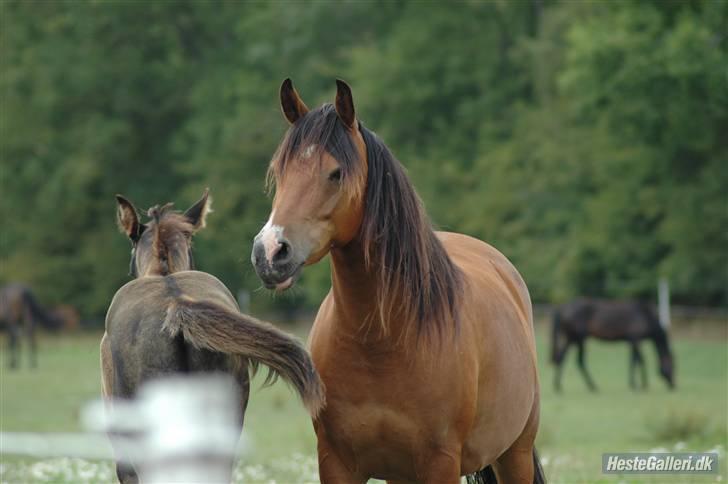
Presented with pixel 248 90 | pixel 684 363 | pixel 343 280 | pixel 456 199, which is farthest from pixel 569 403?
pixel 248 90

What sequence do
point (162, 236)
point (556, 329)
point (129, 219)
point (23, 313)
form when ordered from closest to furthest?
1. point (162, 236)
2. point (129, 219)
3. point (556, 329)
4. point (23, 313)

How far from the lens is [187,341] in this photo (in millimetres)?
5293

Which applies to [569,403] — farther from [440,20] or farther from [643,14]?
[440,20]

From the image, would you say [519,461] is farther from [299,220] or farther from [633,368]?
[633,368]

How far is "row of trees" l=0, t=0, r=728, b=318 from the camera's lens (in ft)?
102

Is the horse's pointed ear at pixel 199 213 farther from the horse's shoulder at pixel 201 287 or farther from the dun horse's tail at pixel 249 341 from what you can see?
the dun horse's tail at pixel 249 341

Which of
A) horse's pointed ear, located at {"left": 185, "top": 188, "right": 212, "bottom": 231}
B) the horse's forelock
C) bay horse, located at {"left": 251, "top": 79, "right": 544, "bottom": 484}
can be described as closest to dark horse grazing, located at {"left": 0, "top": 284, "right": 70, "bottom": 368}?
horse's pointed ear, located at {"left": 185, "top": 188, "right": 212, "bottom": 231}

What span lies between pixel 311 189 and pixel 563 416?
1468cm

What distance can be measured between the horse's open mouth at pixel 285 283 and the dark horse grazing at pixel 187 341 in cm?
36

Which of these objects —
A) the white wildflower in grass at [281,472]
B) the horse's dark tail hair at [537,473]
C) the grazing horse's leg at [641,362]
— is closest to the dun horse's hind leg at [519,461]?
the horse's dark tail hair at [537,473]

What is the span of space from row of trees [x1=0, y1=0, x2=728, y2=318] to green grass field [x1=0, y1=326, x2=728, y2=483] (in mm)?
4194

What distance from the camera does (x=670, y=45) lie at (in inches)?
1137

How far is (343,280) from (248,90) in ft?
128

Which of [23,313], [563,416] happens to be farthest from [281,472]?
[23,313]
